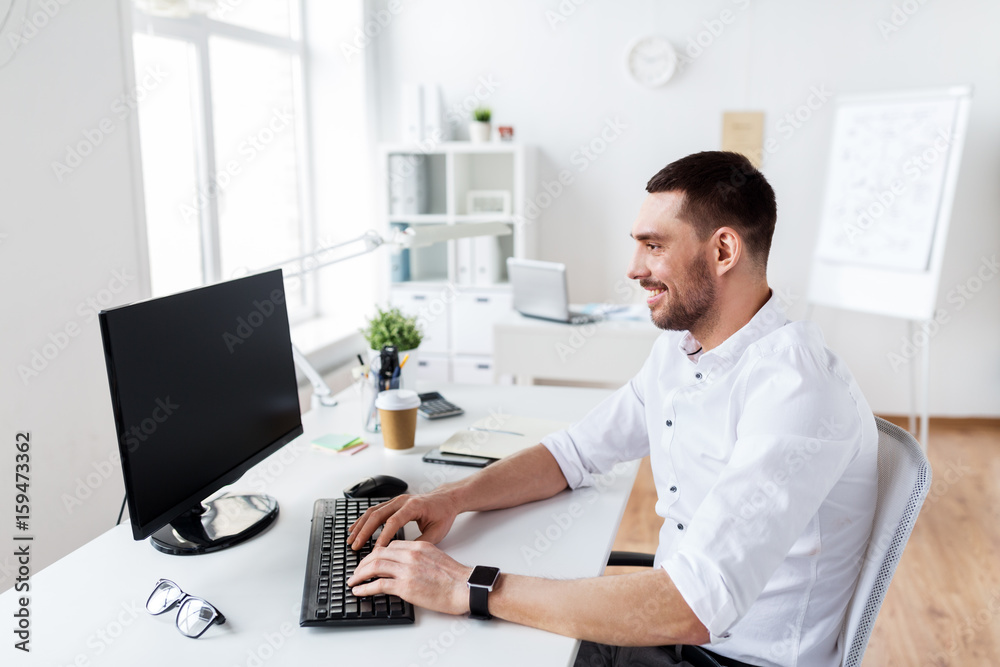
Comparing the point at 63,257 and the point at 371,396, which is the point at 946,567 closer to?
the point at 371,396

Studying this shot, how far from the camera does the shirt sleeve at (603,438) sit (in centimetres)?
155

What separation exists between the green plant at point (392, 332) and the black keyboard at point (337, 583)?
2.17 ft

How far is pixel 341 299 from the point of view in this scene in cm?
433

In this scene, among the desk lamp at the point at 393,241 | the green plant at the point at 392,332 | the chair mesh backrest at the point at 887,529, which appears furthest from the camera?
the green plant at the point at 392,332

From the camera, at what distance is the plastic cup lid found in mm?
1698

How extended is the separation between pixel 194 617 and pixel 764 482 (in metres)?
0.79

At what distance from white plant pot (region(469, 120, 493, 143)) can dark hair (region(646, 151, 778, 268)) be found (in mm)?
2892

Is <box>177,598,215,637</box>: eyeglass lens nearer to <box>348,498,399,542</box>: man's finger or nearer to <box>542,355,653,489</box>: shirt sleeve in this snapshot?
<box>348,498,399,542</box>: man's finger

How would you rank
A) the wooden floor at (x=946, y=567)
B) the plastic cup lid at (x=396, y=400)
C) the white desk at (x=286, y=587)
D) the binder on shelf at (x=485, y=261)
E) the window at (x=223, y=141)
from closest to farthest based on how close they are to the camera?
the white desk at (x=286, y=587) → the plastic cup lid at (x=396, y=400) → the wooden floor at (x=946, y=567) → the window at (x=223, y=141) → the binder on shelf at (x=485, y=261)

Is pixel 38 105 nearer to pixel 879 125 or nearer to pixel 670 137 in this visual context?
pixel 670 137

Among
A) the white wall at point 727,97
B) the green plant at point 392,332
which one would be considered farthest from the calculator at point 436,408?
the white wall at point 727,97

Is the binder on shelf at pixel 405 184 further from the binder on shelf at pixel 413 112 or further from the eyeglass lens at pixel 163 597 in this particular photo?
the eyeglass lens at pixel 163 597

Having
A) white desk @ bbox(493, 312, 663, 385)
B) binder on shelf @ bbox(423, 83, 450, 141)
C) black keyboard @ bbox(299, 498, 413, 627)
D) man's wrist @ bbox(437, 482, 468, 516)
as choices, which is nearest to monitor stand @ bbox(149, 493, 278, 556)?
black keyboard @ bbox(299, 498, 413, 627)

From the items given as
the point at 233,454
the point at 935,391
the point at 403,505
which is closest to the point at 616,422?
the point at 403,505
